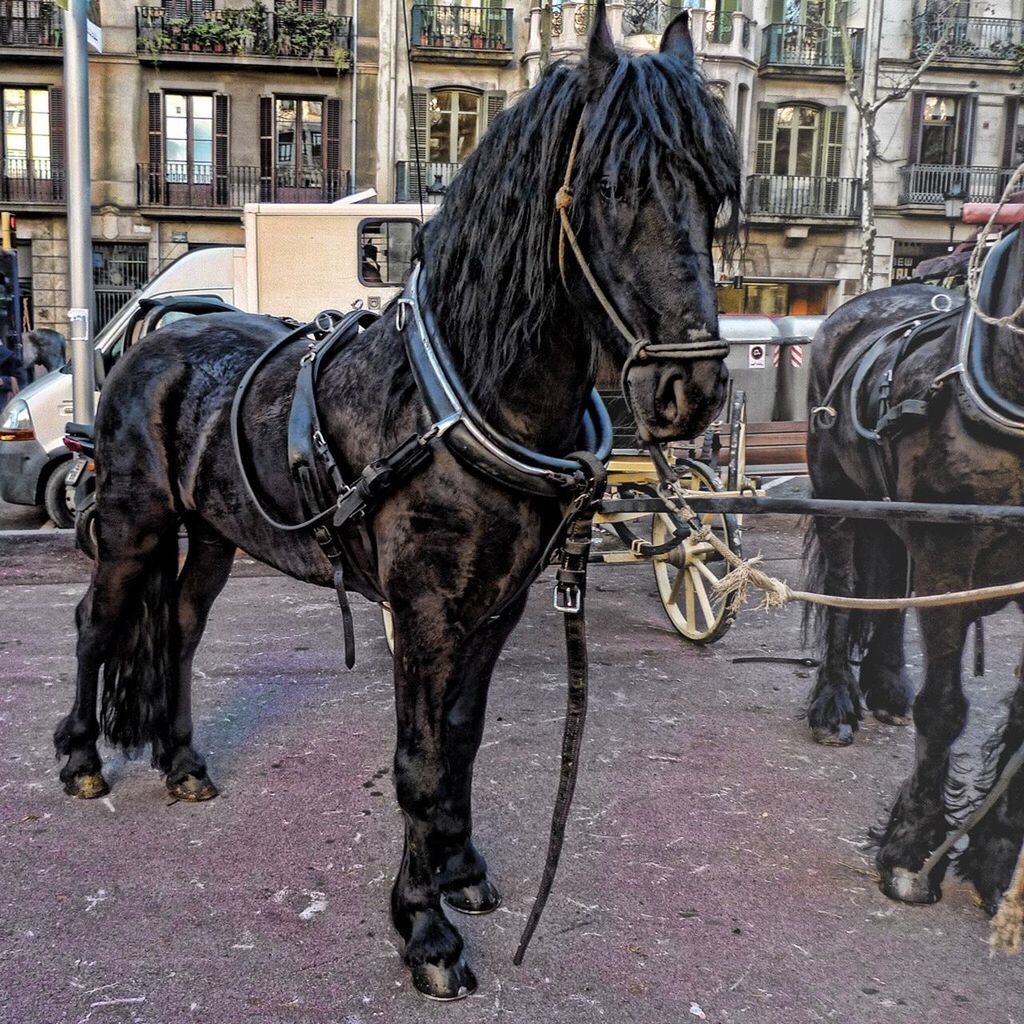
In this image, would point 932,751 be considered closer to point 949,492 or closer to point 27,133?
point 949,492

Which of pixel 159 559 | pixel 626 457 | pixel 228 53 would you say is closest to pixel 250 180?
pixel 228 53

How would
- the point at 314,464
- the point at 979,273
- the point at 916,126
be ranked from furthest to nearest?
1. the point at 916,126
2. the point at 979,273
3. the point at 314,464

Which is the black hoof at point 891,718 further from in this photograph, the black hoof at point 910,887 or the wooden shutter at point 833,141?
the wooden shutter at point 833,141

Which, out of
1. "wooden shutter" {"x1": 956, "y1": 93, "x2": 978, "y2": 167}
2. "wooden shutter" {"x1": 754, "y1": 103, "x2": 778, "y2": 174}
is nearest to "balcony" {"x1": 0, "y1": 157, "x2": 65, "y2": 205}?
"wooden shutter" {"x1": 754, "y1": 103, "x2": 778, "y2": 174}

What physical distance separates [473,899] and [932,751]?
4.83 ft

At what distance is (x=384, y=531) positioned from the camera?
2592 mm

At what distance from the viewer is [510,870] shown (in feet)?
10.6

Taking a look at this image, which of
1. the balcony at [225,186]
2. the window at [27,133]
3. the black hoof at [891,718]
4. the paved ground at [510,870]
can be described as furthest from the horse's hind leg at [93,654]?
the window at [27,133]

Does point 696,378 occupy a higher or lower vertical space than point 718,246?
lower

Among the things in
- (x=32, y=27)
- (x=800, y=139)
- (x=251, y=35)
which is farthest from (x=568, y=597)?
(x=32, y=27)

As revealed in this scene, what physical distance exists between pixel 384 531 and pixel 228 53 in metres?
25.4

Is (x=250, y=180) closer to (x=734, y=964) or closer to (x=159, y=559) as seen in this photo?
(x=159, y=559)

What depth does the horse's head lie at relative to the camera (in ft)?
6.65

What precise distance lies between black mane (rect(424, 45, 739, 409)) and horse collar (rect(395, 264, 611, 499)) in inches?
1.7
